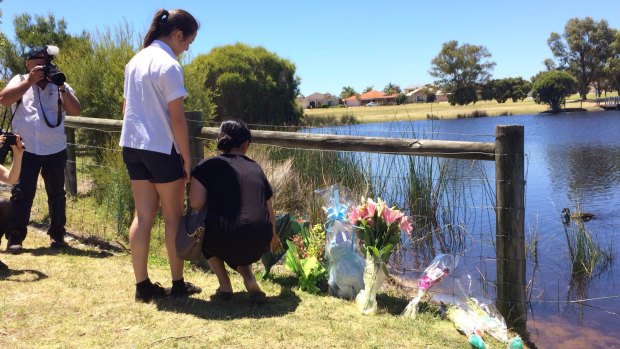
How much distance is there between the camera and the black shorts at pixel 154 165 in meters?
3.29

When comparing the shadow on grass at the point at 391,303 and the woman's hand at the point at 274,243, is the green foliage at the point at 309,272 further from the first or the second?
the shadow on grass at the point at 391,303

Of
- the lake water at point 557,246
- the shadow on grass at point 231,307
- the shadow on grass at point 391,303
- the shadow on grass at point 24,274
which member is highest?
the shadow on grass at point 24,274

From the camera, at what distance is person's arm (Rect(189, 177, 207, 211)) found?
3406 mm

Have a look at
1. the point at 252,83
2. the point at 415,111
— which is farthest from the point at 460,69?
the point at 252,83

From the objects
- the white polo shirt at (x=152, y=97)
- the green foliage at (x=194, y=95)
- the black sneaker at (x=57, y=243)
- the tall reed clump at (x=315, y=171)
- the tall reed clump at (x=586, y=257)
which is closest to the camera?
the white polo shirt at (x=152, y=97)

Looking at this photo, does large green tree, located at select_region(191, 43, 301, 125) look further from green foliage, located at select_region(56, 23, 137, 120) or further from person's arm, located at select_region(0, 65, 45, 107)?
person's arm, located at select_region(0, 65, 45, 107)

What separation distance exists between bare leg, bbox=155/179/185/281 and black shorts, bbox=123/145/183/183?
0.06 m

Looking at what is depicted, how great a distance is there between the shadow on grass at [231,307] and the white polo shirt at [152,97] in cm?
103

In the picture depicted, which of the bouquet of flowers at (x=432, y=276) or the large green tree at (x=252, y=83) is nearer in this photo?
the bouquet of flowers at (x=432, y=276)

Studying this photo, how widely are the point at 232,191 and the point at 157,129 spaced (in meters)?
0.60

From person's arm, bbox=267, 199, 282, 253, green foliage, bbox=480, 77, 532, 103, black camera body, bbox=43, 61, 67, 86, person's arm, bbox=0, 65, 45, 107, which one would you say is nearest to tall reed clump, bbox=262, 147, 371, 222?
person's arm, bbox=267, 199, 282, 253

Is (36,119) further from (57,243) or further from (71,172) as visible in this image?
(71,172)

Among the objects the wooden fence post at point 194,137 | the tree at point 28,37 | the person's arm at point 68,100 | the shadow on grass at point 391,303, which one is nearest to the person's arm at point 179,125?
the wooden fence post at point 194,137

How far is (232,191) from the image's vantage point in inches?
134
